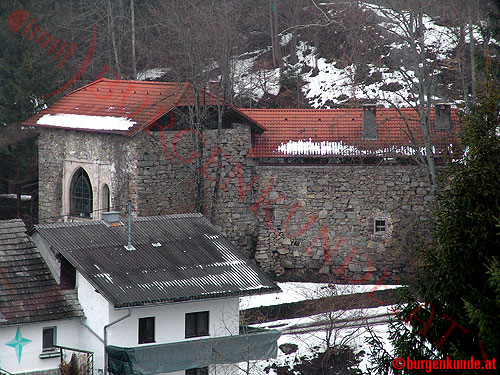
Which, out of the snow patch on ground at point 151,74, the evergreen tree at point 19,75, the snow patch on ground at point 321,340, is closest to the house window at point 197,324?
the snow patch on ground at point 321,340

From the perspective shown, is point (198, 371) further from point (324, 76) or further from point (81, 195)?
point (324, 76)

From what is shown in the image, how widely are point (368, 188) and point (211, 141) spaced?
4790mm

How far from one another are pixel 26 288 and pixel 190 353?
12.2ft

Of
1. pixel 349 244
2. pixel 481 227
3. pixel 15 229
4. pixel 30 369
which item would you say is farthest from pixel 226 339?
pixel 481 227

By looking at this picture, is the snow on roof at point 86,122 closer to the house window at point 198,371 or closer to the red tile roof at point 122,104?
the red tile roof at point 122,104

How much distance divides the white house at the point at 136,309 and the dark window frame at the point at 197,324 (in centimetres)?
2

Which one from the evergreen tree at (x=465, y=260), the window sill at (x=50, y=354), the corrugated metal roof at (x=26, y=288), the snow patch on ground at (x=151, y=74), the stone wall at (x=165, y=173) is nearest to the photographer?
the evergreen tree at (x=465, y=260)

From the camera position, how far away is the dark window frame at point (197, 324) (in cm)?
1964

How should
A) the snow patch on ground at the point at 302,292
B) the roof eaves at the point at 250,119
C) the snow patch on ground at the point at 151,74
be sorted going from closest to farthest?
the snow patch on ground at the point at 302,292
the roof eaves at the point at 250,119
the snow patch on ground at the point at 151,74

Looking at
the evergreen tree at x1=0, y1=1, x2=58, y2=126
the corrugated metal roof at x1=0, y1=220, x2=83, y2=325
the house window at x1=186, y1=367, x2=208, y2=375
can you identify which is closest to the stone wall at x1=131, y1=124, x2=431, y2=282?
the corrugated metal roof at x1=0, y1=220, x2=83, y2=325

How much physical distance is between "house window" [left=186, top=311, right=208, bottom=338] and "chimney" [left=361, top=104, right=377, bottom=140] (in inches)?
349

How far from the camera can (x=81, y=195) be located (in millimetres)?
27906

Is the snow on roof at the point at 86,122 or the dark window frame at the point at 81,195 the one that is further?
the dark window frame at the point at 81,195

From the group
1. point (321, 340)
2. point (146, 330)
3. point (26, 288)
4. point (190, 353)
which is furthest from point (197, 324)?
point (321, 340)
